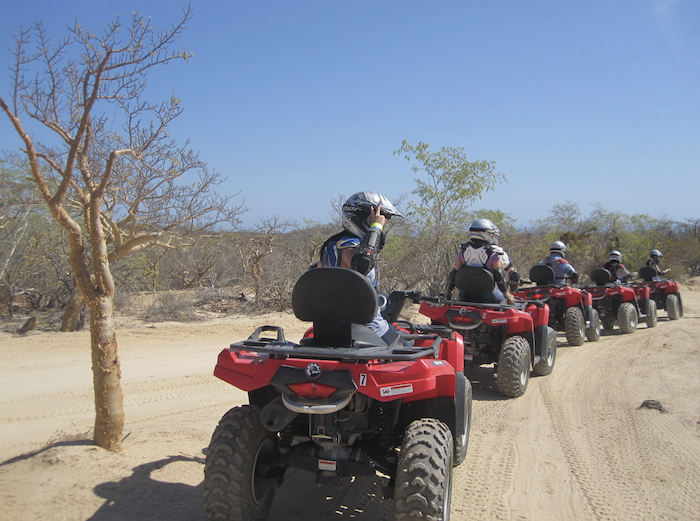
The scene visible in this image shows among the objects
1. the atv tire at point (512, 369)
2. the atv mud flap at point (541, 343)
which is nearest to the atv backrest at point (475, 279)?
the atv tire at point (512, 369)

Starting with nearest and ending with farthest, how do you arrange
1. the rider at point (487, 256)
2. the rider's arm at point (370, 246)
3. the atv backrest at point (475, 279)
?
1. the rider's arm at point (370, 246)
2. the atv backrest at point (475, 279)
3. the rider at point (487, 256)

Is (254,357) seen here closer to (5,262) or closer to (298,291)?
(298,291)

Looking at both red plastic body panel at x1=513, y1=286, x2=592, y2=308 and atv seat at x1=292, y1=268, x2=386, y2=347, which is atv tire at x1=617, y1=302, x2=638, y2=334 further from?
atv seat at x1=292, y1=268, x2=386, y2=347

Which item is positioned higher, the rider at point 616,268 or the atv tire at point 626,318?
the rider at point 616,268

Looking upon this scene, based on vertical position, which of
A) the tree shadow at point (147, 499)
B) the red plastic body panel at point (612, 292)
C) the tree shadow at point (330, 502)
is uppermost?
the red plastic body panel at point (612, 292)

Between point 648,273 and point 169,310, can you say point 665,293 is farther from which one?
point 169,310

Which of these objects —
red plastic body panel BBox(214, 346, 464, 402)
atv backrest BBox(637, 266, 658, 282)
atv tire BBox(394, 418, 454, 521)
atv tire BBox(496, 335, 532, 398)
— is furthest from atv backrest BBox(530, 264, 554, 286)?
atv tire BBox(394, 418, 454, 521)

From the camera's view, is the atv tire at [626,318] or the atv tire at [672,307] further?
the atv tire at [672,307]

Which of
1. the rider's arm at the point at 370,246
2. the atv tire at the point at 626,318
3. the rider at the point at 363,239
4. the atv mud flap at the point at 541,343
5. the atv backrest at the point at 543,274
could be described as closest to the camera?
the rider's arm at the point at 370,246

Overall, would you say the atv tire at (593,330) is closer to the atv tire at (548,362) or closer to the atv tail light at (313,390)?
the atv tire at (548,362)

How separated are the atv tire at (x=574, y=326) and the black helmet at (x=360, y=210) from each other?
7.11 metres

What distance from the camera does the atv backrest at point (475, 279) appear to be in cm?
650

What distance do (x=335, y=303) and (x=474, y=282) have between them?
388cm

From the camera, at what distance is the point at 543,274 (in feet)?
33.8
